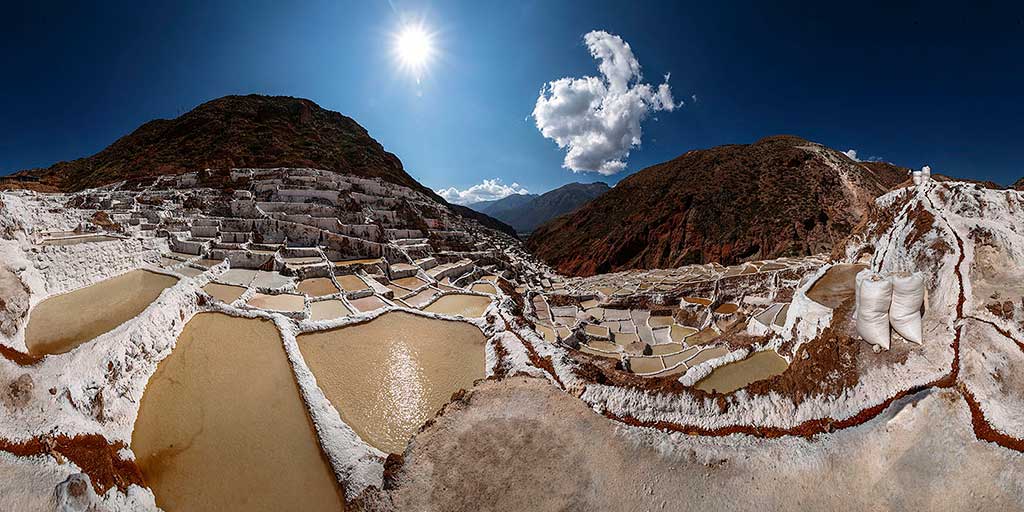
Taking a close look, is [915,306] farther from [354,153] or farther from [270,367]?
[354,153]

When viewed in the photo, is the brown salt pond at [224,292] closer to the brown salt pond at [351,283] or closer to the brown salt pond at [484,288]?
the brown salt pond at [351,283]

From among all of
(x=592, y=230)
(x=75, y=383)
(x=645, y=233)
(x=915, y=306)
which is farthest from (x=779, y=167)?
(x=75, y=383)

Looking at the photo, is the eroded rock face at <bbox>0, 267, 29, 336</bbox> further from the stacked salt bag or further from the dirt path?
the stacked salt bag

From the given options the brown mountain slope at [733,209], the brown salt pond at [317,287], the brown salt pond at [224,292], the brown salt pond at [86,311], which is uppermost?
the brown mountain slope at [733,209]

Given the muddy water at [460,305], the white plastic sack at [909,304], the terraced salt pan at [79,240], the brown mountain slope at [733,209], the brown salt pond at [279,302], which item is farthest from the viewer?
the brown mountain slope at [733,209]

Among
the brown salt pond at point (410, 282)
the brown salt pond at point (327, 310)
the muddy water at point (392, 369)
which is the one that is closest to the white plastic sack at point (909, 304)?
the muddy water at point (392, 369)

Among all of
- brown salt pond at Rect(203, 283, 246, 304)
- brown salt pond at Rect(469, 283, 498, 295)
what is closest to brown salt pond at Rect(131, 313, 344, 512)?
brown salt pond at Rect(203, 283, 246, 304)
